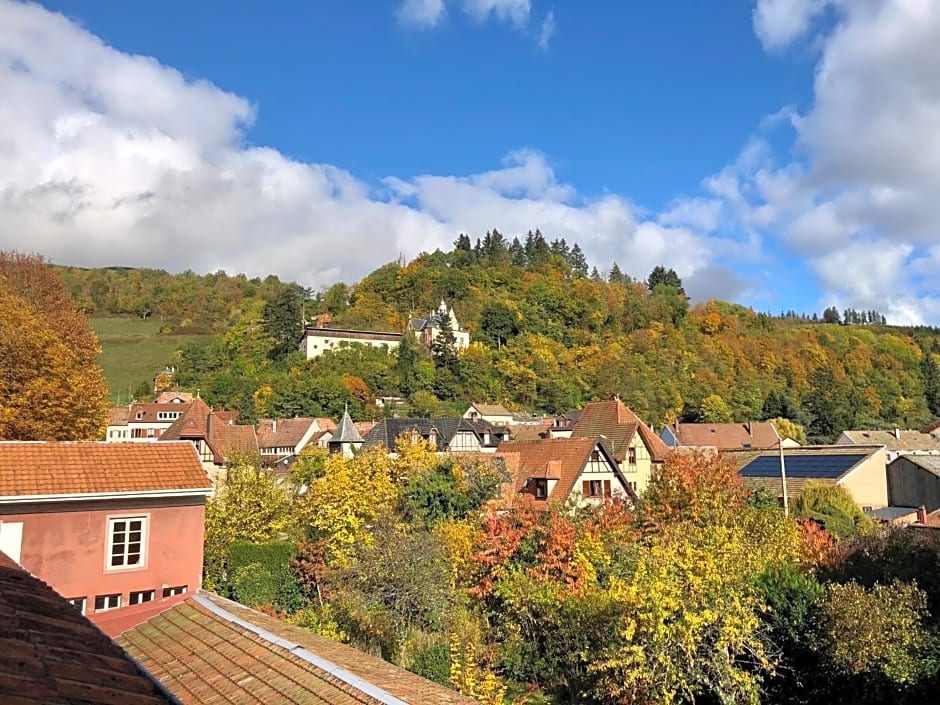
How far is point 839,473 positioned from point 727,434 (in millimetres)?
45997

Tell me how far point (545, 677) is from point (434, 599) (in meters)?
3.81

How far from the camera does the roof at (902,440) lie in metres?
61.4

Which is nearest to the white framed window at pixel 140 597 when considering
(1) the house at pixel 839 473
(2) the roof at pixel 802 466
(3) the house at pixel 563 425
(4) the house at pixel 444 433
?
(2) the roof at pixel 802 466

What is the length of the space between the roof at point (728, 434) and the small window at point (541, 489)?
48463mm

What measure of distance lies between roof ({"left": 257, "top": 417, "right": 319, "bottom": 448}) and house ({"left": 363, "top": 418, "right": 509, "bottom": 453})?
14.6 meters

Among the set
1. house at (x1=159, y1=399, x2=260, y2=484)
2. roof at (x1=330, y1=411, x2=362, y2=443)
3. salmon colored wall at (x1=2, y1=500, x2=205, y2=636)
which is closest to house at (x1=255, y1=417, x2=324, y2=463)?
roof at (x1=330, y1=411, x2=362, y2=443)

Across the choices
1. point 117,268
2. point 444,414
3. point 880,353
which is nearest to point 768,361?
point 880,353

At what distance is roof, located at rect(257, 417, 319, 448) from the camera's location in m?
64.9

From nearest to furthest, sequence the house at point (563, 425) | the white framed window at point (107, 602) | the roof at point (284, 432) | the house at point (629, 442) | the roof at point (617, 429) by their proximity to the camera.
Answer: the white framed window at point (107, 602)
the house at point (629, 442)
the roof at point (617, 429)
the roof at point (284, 432)
the house at point (563, 425)

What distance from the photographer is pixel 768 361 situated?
104375 mm

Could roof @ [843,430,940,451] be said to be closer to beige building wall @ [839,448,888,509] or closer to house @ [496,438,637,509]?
beige building wall @ [839,448,888,509]

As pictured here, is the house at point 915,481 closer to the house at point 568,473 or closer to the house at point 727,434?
the house at point 568,473

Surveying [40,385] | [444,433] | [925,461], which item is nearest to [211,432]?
[444,433]

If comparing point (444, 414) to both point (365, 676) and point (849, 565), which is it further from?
point (365, 676)
